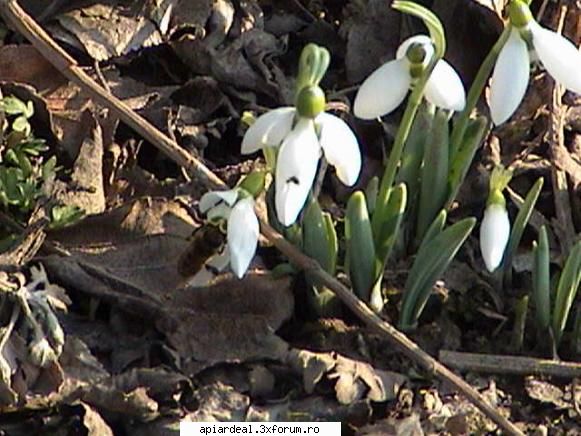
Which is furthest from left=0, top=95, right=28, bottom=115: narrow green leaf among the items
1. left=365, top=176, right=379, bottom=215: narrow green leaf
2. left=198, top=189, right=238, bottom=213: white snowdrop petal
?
left=365, top=176, right=379, bottom=215: narrow green leaf

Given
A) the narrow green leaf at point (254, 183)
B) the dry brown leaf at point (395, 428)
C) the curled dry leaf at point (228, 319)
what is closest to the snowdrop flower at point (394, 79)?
the narrow green leaf at point (254, 183)

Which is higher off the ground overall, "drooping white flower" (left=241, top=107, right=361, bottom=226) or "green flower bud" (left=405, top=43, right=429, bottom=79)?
"green flower bud" (left=405, top=43, right=429, bottom=79)

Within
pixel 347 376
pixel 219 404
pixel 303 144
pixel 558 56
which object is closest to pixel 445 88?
pixel 558 56

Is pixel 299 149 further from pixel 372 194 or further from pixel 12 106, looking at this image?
pixel 12 106

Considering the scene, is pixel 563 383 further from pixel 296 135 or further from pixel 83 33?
pixel 83 33

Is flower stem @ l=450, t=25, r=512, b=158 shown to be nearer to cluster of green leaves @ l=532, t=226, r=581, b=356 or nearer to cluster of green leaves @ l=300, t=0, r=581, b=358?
cluster of green leaves @ l=300, t=0, r=581, b=358

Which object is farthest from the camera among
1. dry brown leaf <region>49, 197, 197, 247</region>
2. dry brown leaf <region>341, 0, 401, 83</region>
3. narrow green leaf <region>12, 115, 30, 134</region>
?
dry brown leaf <region>341, 0, 401, 83</region>
